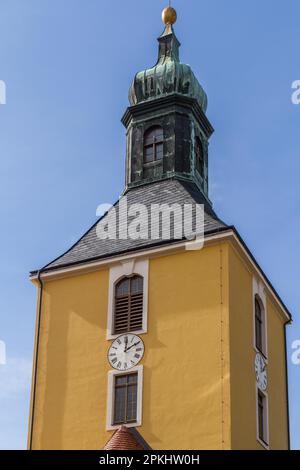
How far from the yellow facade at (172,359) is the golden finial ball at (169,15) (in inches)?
414

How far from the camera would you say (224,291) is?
2859 cm

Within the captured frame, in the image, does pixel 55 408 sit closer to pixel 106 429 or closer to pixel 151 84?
pixel 106 429

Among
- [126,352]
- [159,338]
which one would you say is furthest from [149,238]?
[126,352]

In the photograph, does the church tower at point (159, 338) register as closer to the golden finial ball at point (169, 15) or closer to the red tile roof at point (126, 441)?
the red tile roof at point (126, 441)

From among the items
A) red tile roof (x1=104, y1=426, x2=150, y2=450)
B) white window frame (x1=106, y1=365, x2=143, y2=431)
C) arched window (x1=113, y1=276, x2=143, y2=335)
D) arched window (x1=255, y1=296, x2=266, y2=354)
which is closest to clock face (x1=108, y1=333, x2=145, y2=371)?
white window frame (x1=106, y1=365, x2=143, y2=431)

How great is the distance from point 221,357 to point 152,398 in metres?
1.94

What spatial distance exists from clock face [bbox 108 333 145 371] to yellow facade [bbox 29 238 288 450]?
0.55 feet

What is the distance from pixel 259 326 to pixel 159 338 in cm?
334

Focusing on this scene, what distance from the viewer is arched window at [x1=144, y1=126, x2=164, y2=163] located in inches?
1328

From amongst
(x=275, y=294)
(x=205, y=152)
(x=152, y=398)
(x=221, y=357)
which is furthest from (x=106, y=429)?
(x=205, y=152)

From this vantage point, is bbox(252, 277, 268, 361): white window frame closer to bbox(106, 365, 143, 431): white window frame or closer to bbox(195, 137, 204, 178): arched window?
bbox(106, 365, 143, 431): white window frame

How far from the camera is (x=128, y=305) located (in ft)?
97.5

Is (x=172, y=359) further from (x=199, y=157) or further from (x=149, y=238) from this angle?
(x=199, y=157)
